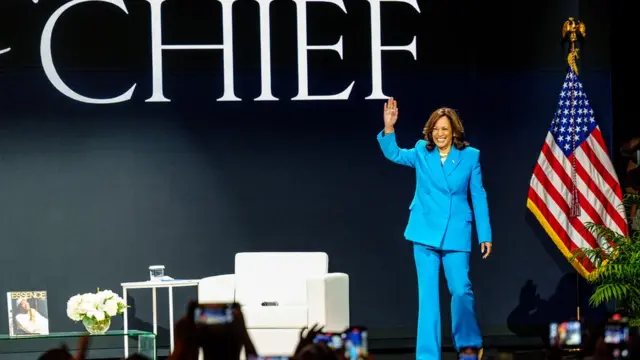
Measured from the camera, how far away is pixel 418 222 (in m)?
6.11

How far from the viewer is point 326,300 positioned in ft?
20.2

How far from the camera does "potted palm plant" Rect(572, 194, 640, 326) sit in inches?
262

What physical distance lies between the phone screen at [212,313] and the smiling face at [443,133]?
556 cm

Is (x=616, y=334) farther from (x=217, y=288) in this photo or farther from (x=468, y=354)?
(x=217, y=288)

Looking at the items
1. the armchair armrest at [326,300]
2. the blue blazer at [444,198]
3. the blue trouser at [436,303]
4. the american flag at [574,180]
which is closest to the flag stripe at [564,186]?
the american flag at [574,180]

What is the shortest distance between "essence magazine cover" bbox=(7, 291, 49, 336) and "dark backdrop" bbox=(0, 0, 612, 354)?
1.60 metres

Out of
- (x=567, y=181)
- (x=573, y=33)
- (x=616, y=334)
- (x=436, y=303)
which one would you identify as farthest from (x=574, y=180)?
(x=616, y=334)

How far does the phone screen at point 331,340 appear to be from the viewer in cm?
62

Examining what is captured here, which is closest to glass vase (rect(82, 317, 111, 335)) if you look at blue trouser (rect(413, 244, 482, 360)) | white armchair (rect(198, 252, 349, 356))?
white armchair (rect(198, 252, 349, 356))

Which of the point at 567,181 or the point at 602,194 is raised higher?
the point at 567,181

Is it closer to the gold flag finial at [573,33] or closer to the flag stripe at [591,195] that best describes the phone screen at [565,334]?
the flag stripe at [591,195]

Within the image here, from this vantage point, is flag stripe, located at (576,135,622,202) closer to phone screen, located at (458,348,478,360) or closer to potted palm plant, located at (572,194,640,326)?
potted palm plant, located at (572,194,640,326)

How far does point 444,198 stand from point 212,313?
18.1ft

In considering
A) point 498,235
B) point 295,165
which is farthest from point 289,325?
point 498,235
